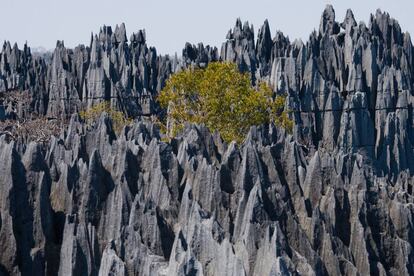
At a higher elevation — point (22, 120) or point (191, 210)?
point (22, 120)

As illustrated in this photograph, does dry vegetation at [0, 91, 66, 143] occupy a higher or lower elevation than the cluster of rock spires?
higher

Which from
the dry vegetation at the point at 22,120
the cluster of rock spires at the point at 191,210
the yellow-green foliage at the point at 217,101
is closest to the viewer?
the cluster of rock spires at the point at 191,210

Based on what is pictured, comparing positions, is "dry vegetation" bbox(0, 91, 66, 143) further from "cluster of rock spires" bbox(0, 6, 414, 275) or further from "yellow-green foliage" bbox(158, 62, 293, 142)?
"cluster of rock spires" bbox(0, 6, 414, 275)

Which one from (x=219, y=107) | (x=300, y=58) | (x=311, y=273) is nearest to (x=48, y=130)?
(x=219, y=107)

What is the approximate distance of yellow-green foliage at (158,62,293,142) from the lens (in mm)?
35562

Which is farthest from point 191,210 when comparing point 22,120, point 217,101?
point 22,120

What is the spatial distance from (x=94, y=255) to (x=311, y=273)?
3.84 m

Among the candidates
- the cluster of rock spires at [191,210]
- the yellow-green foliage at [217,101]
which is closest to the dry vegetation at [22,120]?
the yellow-green foliage at [217,101]

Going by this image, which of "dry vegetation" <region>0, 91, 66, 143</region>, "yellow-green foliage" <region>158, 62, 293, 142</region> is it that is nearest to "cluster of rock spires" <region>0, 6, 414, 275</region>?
"yellow-green foliage" <region>158, 62, 293, 142</region>

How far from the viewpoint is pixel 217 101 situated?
3534 cm

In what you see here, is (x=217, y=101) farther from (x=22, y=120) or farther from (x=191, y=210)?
(x=22, y=120)

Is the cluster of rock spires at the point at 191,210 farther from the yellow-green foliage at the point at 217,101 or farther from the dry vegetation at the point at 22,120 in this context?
the dry vegetation at the point at 22,120

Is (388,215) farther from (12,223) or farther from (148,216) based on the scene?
(12,223)

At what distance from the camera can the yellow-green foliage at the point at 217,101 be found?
117 feet
